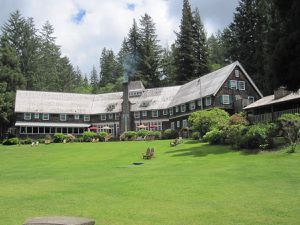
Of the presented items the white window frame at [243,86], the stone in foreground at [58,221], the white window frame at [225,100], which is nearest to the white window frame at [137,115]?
the white window frame at [225,100]

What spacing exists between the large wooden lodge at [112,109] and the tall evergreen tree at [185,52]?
1070cm

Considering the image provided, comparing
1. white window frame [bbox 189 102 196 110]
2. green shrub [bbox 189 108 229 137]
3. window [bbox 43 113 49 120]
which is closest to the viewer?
green shrub [bbox 189 108 229 137]

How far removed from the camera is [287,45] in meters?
20.5

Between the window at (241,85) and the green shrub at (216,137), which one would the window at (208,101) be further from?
the green shrub at (216,137)

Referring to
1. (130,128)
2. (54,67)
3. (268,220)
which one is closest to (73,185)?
(268,220)

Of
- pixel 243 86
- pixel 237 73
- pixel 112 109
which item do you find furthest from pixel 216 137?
pixel 112 109

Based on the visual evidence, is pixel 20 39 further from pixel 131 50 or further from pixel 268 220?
pixel 268 220

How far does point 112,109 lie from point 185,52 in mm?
20772

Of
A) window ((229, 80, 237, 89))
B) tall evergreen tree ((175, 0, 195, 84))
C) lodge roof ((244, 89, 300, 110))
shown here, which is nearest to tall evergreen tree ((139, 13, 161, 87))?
tall evergreen tree ((175, 0, 195, 84))

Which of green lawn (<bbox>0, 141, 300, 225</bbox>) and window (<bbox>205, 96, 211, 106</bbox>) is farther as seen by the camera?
window (<bbox>205, 96, 211, 106</bbox>)

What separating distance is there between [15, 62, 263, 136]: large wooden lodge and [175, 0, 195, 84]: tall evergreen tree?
1070 centimetres

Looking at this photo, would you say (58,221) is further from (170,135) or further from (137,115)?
(137,115)

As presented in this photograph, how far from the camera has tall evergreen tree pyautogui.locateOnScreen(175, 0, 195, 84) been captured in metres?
79.4

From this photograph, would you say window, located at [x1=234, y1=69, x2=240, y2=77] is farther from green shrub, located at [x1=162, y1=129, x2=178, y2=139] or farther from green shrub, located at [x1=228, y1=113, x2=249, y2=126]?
green shrub, located at [x1=228, y1=113, x2=249, y2=126]
